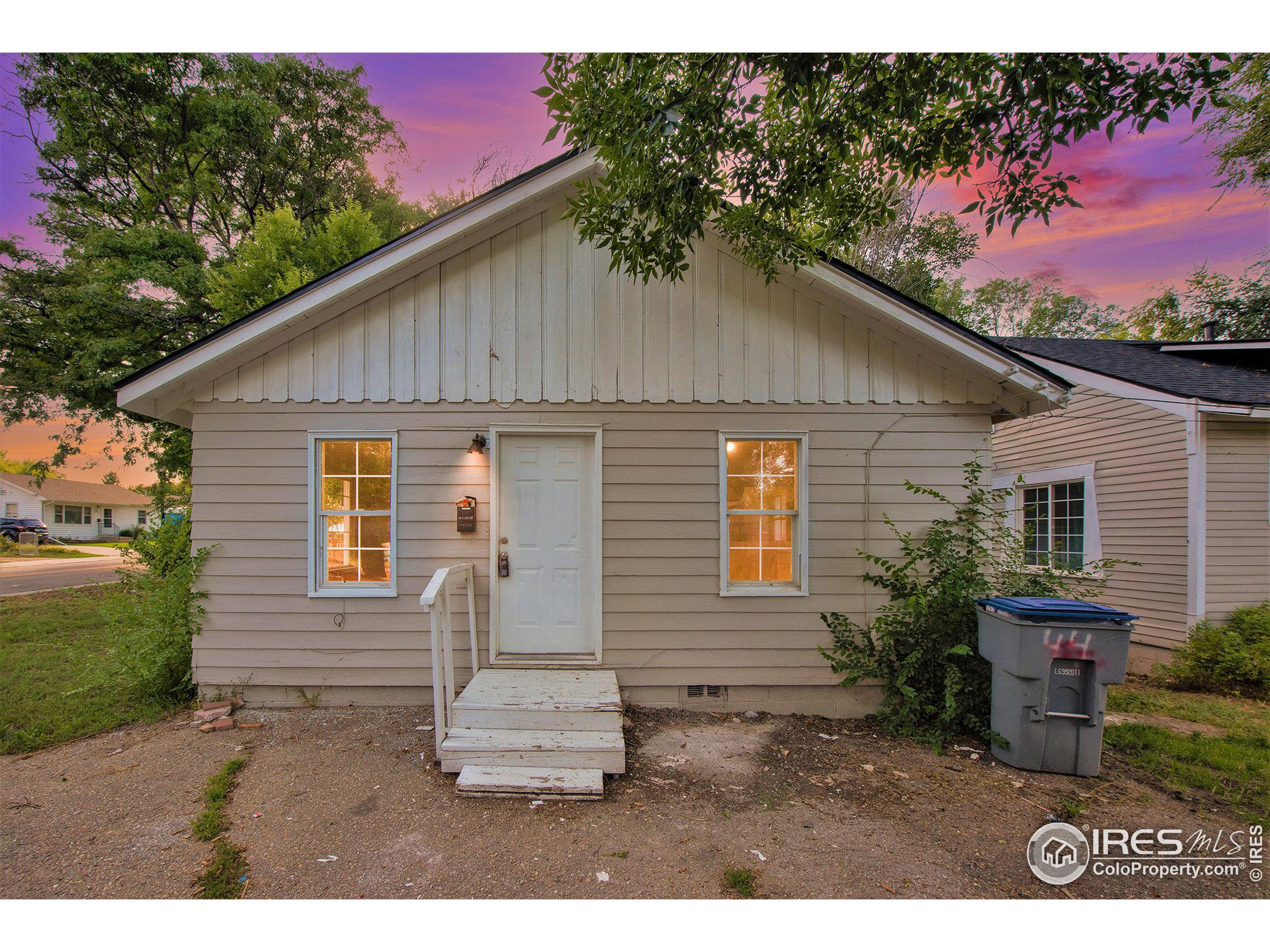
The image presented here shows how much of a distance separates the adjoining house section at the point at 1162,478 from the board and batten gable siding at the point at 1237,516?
0.04 ft

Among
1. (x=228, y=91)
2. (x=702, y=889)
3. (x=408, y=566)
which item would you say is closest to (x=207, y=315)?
(x=228, y=91)

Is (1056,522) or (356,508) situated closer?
(356,508)

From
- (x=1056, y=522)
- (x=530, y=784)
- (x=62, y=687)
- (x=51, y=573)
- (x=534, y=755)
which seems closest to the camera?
(x=530, y=784)

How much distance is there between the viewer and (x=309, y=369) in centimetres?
473

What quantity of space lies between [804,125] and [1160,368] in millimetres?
7537

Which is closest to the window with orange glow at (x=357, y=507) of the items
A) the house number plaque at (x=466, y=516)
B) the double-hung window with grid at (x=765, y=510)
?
the house number plaque at (x=466, y=516)

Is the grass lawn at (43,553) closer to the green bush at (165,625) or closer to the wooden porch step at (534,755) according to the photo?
the green bush at (165,625)

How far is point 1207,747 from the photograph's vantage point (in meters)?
4.22

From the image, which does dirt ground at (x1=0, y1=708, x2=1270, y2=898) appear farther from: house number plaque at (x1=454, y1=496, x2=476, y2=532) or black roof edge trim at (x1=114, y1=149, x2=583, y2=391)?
black roof edge trim at (x1=114, y1=149, x2=583, y2=391)

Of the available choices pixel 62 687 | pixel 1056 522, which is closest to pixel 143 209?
pixel 62 687

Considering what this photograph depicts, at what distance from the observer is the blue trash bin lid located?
3.66 meters

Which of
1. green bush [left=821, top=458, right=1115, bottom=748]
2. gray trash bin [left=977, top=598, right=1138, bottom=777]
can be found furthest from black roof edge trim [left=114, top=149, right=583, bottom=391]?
gray trash bin [left=977, top=598, right=1138, bottom=777]

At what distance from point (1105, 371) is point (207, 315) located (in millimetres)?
15969

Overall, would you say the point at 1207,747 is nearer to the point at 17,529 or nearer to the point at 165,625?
the point at 165,625
